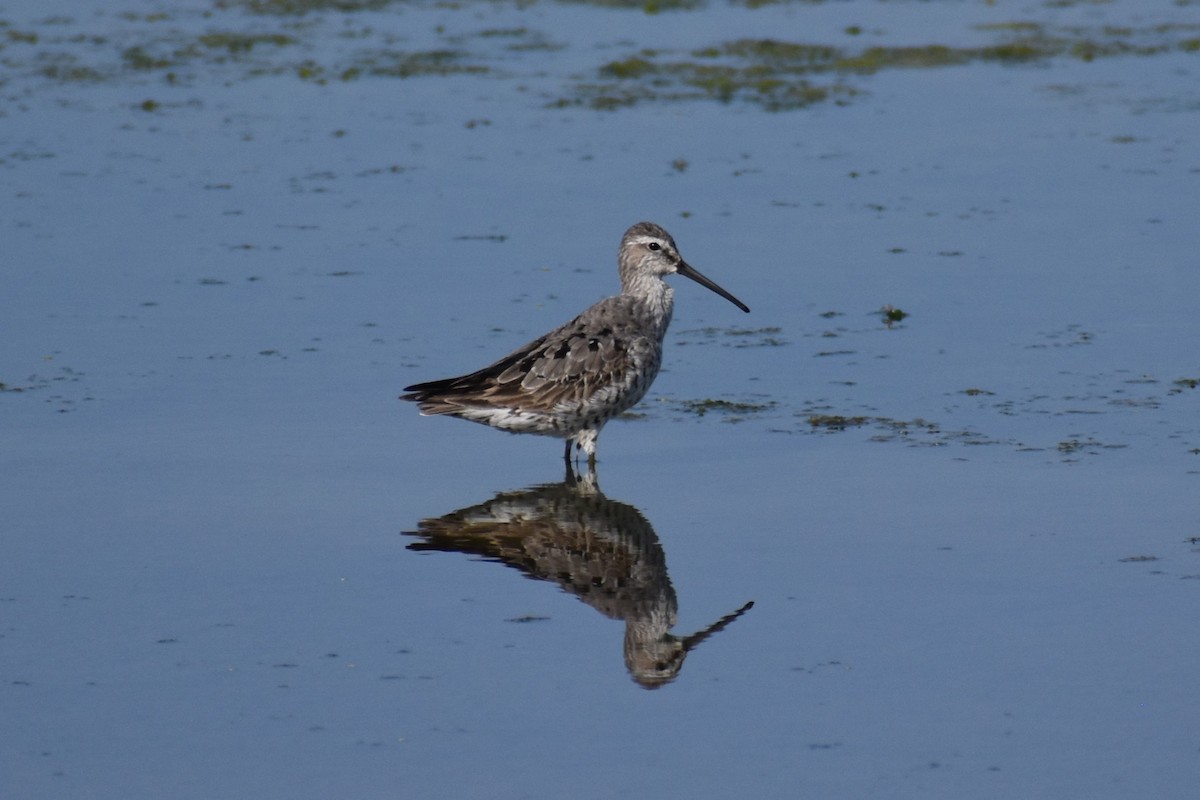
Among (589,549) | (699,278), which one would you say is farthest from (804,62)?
(589,549)

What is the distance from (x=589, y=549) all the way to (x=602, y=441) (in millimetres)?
1736

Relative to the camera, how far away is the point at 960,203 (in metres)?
13.6

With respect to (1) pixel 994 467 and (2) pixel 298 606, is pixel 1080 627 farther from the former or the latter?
(2) pixel 298 606

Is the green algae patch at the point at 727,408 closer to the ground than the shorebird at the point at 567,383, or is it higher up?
closer to the ground

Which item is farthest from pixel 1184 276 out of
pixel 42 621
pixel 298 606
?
pixel 42 621

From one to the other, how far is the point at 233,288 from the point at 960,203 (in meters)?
5.36

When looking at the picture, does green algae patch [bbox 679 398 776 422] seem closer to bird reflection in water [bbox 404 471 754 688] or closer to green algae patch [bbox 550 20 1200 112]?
bird reflection in water [bbox 404 471 754 688]

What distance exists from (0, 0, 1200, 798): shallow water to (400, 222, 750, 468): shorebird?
0.26m

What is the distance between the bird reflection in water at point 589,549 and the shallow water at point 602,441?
29mm

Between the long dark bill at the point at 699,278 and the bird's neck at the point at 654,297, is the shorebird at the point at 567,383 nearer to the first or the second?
the bird's neck at the point at 654,297

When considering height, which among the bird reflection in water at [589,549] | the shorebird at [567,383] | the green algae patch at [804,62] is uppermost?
the green algae patch at [804,62]

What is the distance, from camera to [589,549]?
8047 mm

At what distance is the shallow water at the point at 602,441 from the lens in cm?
618

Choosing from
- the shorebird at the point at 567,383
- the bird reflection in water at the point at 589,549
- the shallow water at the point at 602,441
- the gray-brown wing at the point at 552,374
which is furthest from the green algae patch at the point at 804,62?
the bird reflection in water at the point at 589,549
